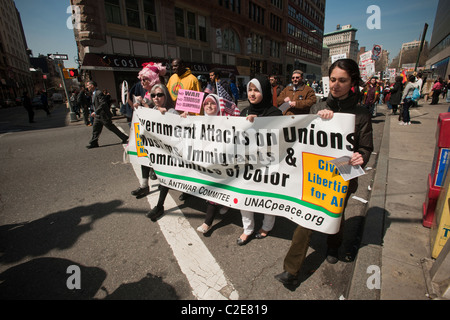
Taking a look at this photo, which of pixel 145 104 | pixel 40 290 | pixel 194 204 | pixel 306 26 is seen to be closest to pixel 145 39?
pixel 145 104

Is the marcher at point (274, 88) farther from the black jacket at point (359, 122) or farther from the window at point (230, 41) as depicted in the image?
the window at point (230, 41)

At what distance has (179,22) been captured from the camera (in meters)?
22.2

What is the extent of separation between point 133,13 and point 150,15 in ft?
5.28

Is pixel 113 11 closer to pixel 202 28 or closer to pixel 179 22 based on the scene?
pixel 179 22

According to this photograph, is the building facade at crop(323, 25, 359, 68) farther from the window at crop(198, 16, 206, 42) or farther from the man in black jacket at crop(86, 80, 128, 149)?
the man in black jacket at crop(86, 80, 128, 149)

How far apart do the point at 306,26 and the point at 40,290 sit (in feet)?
211

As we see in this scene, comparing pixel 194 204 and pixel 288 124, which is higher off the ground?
pixel 288 124

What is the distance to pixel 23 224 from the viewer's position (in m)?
3.26

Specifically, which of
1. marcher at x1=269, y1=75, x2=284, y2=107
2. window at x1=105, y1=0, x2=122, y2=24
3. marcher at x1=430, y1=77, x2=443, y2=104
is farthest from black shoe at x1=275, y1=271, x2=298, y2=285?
window at x1=105, y1=0, x2=122, y2=24

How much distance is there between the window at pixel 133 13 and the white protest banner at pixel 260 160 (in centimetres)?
1972

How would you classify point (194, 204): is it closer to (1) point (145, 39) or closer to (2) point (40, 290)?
(2) point (40, 290)

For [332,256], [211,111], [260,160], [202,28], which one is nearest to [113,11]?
[202,28]

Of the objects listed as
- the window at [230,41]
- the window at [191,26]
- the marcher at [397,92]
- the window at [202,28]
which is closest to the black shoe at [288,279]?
the marcher at [397,92]
